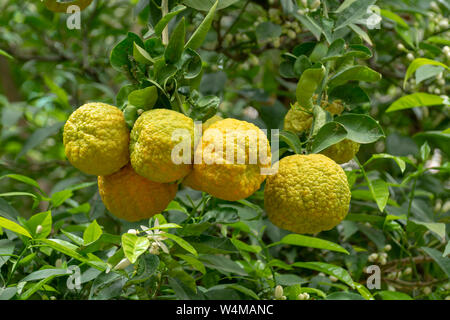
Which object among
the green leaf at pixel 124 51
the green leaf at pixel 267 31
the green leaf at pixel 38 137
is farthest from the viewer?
the green leaf at pixel 38 137

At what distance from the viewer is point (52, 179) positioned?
1.97 m

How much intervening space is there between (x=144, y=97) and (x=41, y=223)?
38 cm

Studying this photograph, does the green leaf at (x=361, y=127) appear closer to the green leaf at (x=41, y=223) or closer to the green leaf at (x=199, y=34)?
the green leaf at (x=199, y=34)

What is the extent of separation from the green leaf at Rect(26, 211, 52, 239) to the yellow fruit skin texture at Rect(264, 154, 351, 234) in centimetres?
41

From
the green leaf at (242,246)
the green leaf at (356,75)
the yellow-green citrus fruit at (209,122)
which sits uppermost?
the green leaf at (356,75)

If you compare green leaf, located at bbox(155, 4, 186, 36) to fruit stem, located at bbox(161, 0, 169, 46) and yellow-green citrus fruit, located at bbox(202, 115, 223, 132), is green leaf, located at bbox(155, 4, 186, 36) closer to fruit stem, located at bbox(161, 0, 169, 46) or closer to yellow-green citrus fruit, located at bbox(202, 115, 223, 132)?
fruit stem, located at bbox(161, 0, 169, 46)

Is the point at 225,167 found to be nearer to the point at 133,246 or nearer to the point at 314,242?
the point at 133,246

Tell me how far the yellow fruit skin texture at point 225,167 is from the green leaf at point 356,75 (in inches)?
8.6

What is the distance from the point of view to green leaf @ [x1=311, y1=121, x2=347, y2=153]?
0.78m

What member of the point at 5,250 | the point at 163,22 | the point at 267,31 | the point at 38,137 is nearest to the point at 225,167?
the point at 163,22

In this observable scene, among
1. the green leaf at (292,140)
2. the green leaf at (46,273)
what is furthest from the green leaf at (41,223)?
the green leaf at (292,140)

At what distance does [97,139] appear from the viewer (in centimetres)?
70

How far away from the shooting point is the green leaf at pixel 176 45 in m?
0.71
